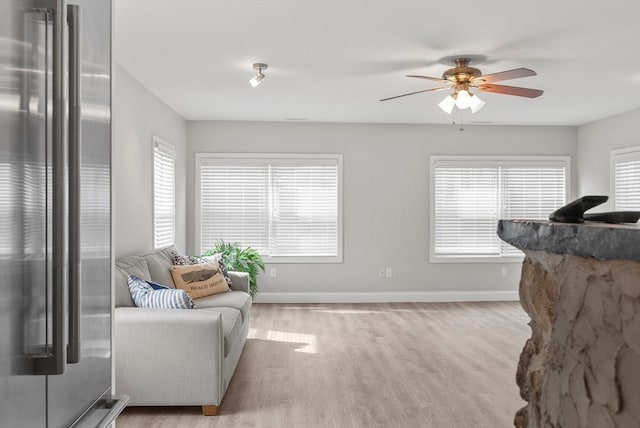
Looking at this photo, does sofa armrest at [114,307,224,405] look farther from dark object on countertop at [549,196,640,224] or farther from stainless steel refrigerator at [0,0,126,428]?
dark object on countertop at [549,196,640,224]

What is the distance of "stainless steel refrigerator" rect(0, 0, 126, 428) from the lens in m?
1.08

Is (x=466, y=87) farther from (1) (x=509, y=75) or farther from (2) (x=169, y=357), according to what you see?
(2) (x=169, y=357)

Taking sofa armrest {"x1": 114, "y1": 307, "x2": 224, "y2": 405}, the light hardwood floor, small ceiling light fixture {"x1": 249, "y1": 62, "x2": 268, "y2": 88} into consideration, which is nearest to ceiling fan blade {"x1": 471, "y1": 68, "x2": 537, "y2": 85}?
small ceiling light fixture {"x1": 249, "y1": 62, "x2": 268, "y2": 88}

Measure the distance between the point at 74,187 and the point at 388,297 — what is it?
6.14 m

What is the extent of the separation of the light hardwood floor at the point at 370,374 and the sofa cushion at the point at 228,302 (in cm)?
41

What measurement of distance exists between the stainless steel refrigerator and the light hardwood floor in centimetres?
198

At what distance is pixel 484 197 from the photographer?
24.0 feet

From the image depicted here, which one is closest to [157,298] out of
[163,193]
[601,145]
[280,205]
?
[163,193]

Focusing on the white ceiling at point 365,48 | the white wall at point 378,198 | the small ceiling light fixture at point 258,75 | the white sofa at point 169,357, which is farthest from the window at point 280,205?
the white sofa at point 169,357

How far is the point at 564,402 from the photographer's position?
1.08 metres

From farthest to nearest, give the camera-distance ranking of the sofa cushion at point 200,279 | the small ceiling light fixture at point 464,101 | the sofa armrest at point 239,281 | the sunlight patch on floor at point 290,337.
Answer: the sofa armrest at point 239,281 → the sunlight patch on floor at point 290,337 → the sofa cushion at point 200,279 → the small ceiling light fixture at point 464,101

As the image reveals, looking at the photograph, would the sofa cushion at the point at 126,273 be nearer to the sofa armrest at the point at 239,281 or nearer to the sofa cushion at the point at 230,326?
the sofa cushion at the point at 230,326

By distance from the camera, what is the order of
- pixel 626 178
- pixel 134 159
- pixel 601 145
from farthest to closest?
pixel 601 145 → pixel 626 178 → pixel 134 159

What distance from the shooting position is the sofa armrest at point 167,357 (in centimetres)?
320
